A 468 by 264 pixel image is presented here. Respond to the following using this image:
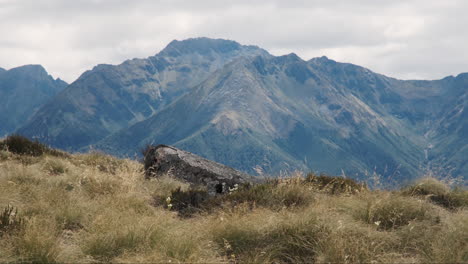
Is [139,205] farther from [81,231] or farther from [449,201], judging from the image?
[449,201]

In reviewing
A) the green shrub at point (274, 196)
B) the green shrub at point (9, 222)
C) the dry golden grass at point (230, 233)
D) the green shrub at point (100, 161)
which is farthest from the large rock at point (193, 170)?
the green shrub at point (9, 222)

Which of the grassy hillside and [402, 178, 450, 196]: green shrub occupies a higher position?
the grassy hillside

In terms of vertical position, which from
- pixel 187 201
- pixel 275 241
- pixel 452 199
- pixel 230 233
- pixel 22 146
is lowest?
pixel 452 199

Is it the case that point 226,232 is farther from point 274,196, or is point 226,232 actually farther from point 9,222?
point 9,222

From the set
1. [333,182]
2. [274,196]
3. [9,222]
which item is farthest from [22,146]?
[333,182]

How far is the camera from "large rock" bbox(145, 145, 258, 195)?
12742 millimetres

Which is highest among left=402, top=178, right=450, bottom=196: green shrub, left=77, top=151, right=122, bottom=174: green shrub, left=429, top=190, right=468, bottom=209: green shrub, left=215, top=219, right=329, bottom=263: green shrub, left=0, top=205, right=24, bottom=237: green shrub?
left=0, top=205, right=24, bottom=237: green shrub

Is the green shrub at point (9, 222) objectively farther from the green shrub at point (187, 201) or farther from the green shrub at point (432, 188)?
the green shrub at point (432, 188)

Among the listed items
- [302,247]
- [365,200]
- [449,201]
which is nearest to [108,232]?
[302,247]

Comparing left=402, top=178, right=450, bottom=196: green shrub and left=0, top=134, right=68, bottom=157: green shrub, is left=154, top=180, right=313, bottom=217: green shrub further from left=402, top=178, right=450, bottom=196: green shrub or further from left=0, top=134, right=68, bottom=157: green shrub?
left=0, top=134, right=68, bottom=157: green shrub

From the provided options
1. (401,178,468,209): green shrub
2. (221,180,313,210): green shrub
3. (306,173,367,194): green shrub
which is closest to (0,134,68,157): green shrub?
(221,180,313,210): green shrub

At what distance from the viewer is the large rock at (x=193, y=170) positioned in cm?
1274

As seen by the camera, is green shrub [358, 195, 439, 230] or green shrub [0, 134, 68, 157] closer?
green shrub [358, 195, 439, 230]

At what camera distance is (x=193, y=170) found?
13531mm
